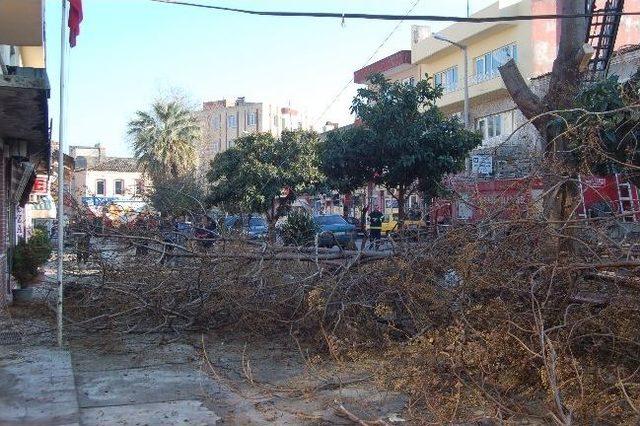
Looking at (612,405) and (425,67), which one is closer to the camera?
(612,405)

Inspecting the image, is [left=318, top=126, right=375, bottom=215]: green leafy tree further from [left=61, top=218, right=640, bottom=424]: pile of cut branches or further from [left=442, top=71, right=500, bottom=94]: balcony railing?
[left=442, top=71, right=500, bottom=94]: balcony railing

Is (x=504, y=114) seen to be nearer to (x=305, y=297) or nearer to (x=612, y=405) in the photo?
(x=305, y=297)

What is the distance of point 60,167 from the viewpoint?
26.4ft

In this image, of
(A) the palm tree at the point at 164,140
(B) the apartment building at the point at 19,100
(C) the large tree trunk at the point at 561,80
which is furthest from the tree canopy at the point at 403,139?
(A) the palm tree at the point at 164,140

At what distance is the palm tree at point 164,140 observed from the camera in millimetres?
42156

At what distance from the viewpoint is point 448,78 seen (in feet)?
126

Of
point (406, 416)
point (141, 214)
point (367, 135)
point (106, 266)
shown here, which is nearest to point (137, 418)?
point (406, 416)

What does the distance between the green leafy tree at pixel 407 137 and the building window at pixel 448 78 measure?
17.2 meters

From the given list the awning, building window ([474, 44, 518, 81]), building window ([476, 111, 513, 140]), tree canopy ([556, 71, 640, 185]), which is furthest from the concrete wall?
building window ([474, 44, 518, 81])

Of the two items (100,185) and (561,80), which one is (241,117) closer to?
(100,185)

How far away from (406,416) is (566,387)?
1.34 meters

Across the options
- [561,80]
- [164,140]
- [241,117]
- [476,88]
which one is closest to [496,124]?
[476,88]

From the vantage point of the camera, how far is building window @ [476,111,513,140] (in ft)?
109

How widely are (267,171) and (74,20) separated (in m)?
14.2
